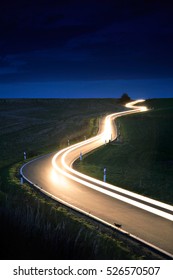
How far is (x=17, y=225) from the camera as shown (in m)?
11.0

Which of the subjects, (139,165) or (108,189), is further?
(139,165)

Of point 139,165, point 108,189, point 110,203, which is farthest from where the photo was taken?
point 139,165

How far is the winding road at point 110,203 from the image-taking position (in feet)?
39.5

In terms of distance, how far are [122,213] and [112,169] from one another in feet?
38.6

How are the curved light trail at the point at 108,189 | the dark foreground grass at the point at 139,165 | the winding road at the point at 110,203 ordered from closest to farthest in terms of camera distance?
the winding road at the point at 110,203
the curved light trail at the point at 108,189
the dark foreground grass at the point at 139,165

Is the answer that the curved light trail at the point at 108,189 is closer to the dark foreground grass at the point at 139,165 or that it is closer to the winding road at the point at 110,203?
the winding road at the point at 110,203

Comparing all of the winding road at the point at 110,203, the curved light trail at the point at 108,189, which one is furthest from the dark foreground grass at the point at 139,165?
the winding road at the point at 110,203

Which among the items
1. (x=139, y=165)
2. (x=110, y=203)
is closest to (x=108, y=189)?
(x=110, y=203)

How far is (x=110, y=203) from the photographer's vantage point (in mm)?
16000

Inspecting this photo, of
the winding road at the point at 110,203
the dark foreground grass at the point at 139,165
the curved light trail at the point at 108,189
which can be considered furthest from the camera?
the dark foreground grass at the point at 139,165

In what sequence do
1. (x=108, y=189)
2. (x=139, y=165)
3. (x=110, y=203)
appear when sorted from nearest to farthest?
(x=110, y=203) → (x=108, y=189) → (x=139, y=165)

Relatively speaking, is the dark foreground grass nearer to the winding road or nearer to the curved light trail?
the curved light trail

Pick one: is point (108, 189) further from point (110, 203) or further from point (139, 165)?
point (139, 165)

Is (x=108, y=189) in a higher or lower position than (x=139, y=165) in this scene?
lower
